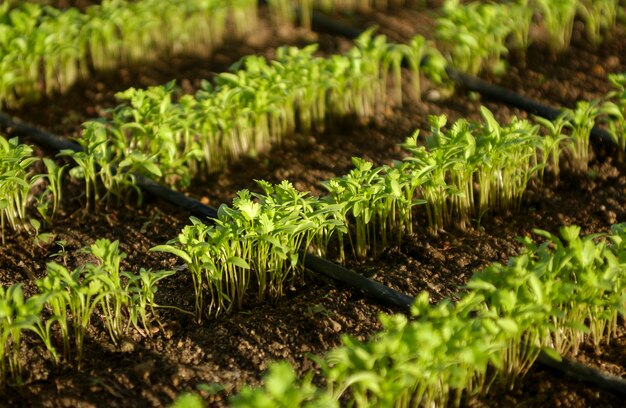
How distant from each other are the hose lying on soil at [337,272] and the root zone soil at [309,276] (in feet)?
0.16

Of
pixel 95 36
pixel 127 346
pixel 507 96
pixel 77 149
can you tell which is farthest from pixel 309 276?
pixel 95 36

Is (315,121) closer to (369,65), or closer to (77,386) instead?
(369,65)

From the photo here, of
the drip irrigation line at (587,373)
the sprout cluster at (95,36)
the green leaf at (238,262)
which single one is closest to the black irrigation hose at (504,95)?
the sprout cluster at (95,36)

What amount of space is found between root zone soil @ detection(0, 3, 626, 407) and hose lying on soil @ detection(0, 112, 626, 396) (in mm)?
48

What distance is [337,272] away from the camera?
13.2 ft

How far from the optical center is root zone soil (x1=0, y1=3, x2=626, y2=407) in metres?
3.49

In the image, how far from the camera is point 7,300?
3311 millimetres

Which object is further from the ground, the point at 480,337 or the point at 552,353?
the point at 480,337

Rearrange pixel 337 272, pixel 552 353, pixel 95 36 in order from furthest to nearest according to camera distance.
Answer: pixel 95 36
pixel 337 272
pixel 552 353

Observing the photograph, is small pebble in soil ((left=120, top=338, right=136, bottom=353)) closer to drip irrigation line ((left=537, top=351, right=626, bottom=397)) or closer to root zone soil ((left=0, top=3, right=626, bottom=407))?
root zone soil ((left=0, top=3, right=626, bottom=407))

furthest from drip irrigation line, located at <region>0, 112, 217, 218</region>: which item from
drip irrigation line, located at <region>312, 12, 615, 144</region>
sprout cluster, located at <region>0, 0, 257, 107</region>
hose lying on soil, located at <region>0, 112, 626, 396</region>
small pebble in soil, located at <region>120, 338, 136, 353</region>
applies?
drip irrigation line, located at <region>312, 12, 615, 144</region>

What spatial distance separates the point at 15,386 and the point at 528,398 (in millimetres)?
1847

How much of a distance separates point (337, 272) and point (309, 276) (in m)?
0.16

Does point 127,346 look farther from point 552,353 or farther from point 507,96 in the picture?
point 507,96
